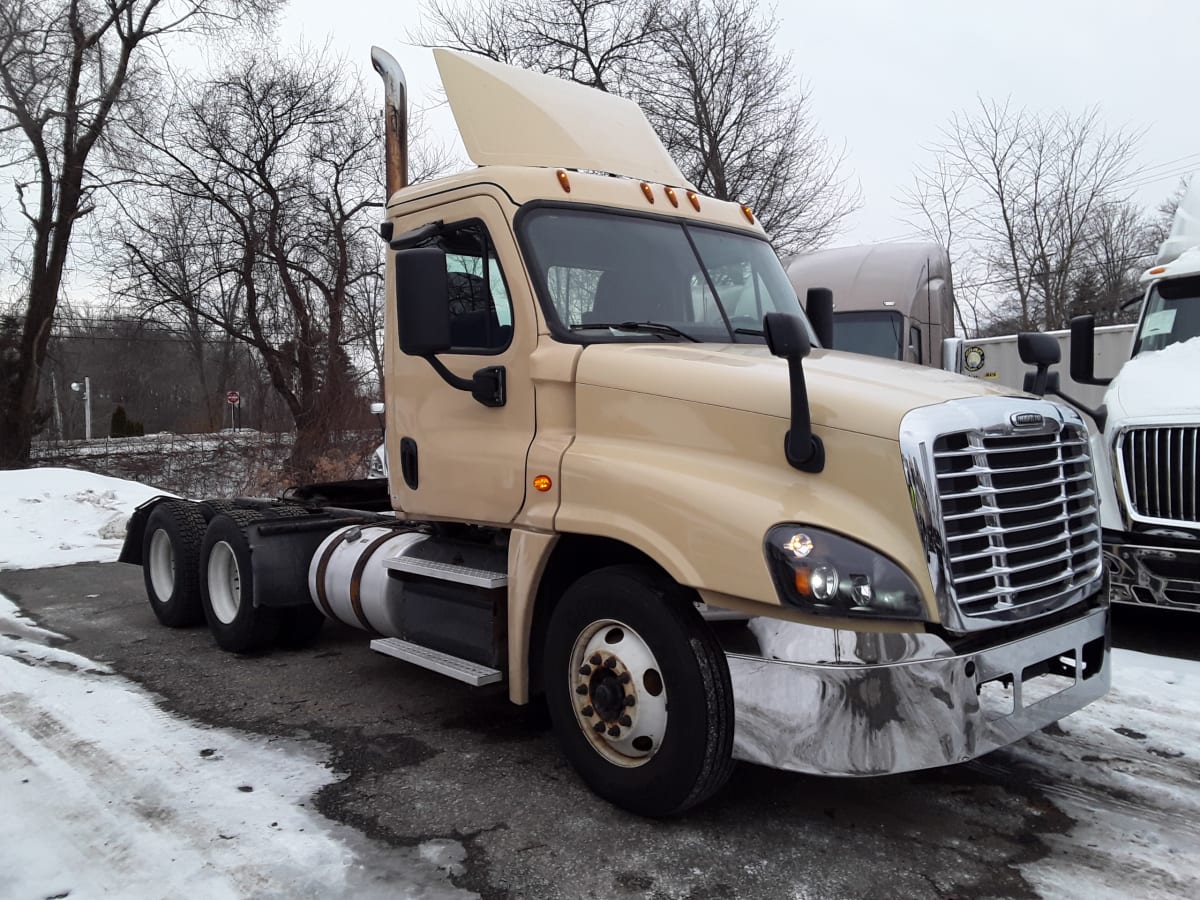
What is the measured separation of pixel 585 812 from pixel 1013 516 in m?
2.02

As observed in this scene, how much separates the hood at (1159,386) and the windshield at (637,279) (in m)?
3.15

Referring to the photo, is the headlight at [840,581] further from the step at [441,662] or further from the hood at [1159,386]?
the hood at [1159,386]

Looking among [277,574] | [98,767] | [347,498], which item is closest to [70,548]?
[347,498]

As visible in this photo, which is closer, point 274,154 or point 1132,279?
point 274,154

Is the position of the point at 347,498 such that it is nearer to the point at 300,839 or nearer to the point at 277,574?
the point at 277,574

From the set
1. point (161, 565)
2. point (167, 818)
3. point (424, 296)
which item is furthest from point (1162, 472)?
point (161, 565)

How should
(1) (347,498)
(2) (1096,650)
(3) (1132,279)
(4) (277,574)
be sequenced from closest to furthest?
(2) (1096,650)
(4) (277,574)
(1) (347,498)
(3) (1132,279)

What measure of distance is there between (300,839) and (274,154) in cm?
1973

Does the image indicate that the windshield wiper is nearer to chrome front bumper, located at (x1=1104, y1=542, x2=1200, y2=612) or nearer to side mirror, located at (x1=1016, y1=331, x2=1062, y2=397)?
side mirror, located at (x1=1016, y1=331, x2=1062, y2=397)

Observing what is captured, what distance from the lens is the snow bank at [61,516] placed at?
35.9ft

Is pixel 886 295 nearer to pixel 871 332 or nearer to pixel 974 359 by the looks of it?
pixel 871 332

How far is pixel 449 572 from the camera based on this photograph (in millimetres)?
4637

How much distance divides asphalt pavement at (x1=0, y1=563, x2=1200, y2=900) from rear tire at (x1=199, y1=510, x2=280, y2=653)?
517 millimetres

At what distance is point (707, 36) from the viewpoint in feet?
69.0
